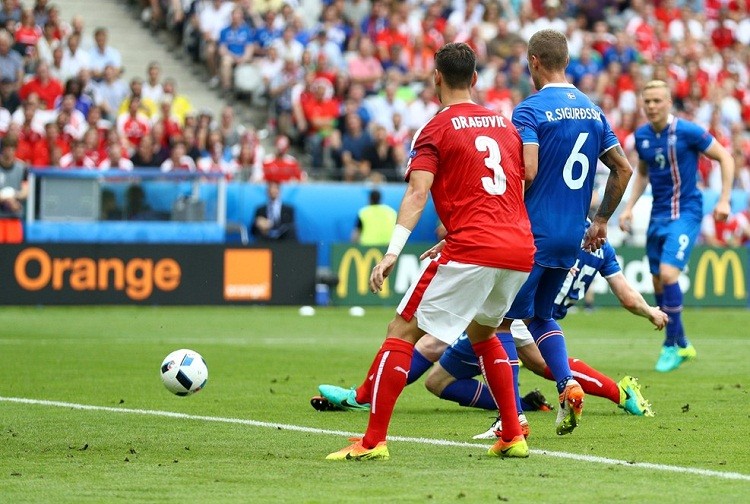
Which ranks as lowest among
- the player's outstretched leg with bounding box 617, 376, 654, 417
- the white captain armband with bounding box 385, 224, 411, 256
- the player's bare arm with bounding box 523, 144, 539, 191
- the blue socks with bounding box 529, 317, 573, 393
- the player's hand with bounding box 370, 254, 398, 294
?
the player's outstretched leg with bounding box 617, 376, 654, 417

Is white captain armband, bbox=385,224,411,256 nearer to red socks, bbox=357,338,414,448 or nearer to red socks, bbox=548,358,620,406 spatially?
red socks, bbox=357,338,414,448

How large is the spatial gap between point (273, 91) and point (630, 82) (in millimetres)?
7745

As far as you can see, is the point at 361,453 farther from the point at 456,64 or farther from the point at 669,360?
the point at 669,360

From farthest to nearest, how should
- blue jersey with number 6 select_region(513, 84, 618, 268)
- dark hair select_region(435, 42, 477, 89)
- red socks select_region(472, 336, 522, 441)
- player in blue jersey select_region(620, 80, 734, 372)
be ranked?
player in blue jersey select_region(620, 80, 734, 372) → blue jersey with number 6 select_region(513, 84, 618, 268) → red socks select_region(472, 336, 522, 441) → dark hair select_region(435, 42, 477, 89)

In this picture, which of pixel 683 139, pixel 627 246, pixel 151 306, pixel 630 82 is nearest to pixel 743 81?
pixel 630 82

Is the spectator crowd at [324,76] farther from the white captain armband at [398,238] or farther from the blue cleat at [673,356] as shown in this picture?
the white captain armband at [398,238]

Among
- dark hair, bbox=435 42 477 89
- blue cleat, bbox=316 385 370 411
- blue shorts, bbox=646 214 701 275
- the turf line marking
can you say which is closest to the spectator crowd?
blue shorts, bbox=646 214 701 275

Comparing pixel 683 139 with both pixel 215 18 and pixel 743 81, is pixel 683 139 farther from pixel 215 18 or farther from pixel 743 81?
pixel 743 81

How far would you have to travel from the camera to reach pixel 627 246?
2306 centimetres

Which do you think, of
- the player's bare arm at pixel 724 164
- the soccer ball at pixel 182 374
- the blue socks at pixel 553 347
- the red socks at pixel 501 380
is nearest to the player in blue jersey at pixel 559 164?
the blue socks at pixel 553 347

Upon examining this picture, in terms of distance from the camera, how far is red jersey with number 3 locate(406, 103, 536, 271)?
7137mm

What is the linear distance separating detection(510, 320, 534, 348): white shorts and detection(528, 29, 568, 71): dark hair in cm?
167

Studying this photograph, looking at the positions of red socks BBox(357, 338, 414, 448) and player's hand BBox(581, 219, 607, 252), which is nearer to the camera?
red socks BBox(357, 338, 414, 448)

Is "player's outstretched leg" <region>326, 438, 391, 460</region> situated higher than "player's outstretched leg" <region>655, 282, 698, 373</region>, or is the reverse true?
"player's outstretched leg" <region>326, 438, 391, 460</region>
